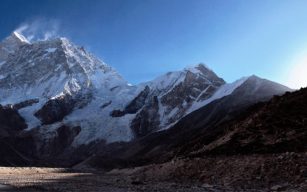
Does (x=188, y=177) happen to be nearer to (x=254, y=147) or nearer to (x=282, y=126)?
(x=254, y=147)

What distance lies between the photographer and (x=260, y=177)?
41250 millimetres

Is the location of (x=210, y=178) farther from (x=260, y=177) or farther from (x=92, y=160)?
(x=92, y=160)

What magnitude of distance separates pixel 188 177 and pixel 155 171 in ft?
43.3

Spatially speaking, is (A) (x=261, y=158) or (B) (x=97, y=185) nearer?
(A) (x=261, y=158)

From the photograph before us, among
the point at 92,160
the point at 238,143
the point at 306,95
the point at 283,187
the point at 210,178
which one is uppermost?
the point at 92,160

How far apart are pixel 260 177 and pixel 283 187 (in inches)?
196

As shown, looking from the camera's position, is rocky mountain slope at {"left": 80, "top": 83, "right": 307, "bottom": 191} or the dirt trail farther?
the dirt trail

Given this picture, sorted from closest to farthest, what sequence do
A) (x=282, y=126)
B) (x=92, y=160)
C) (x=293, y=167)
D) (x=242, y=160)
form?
1. (x=293, y=167)
2. (x=242, y=160)
3. (x=282, y=126)
4. (x=92, y=160)

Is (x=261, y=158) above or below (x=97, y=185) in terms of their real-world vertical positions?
below

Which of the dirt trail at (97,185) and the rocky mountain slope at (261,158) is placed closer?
the rocky mountain slope at (261,158)

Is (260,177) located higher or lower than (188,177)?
lower

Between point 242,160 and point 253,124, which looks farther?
point 253,124

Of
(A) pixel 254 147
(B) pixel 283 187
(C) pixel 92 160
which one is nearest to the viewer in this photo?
(B) pixel 283 187

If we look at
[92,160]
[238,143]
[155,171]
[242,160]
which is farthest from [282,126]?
[92,160]
